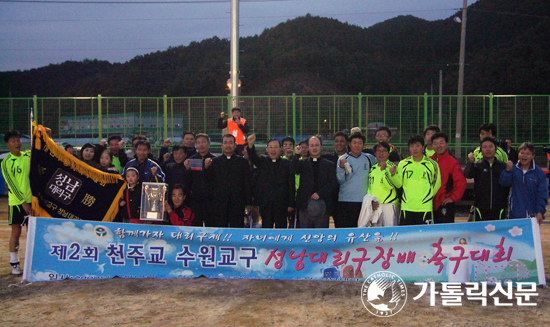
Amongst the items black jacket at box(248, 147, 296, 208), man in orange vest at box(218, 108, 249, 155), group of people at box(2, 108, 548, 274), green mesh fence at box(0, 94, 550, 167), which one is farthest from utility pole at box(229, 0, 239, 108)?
black jacket at box(248, 147, 296, 208)

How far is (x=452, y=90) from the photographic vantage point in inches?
1998

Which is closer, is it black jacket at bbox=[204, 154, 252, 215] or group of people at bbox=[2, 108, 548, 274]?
group of people at bbox=[2, 108, 548, 274]

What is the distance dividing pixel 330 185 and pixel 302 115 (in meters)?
7.56

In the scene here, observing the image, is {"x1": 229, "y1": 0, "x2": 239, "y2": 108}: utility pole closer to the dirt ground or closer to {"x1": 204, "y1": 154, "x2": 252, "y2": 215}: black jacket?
{"x1": 204, "y1": 154, "x2": 252, "y2": 215}: black jacket

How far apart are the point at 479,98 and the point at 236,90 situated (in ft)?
23.2

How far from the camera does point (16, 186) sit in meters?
6.33

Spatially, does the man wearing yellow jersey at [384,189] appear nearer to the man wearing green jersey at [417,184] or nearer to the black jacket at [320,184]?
the man wearing green jersey at [417,184]

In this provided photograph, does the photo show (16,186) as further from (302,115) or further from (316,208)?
(302,115)

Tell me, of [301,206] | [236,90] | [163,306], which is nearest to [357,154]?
[301,206]

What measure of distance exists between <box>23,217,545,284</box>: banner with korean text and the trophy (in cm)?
36

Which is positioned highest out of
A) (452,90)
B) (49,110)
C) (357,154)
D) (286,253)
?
(452,90)

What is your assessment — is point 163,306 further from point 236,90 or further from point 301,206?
point 236,90

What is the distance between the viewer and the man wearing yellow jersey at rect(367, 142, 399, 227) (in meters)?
6.25

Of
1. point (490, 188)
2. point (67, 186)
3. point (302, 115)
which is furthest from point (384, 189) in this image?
point (302, 115)
